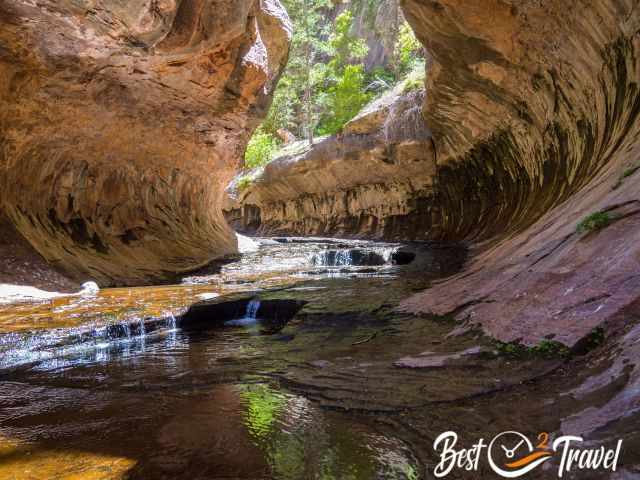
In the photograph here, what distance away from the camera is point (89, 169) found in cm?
1189

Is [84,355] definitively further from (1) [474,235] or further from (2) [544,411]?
(1) [474,235]

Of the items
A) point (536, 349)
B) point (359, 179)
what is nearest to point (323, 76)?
point (359, 179)

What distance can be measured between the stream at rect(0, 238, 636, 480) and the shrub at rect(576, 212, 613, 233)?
172cm

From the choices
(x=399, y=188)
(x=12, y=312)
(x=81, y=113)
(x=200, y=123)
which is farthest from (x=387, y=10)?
(x=12, y=312)

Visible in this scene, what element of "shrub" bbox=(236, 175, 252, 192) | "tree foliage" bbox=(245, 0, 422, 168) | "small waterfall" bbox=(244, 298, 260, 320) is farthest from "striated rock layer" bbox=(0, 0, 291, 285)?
"shrub" bbox=(236, 175, 252, 192)

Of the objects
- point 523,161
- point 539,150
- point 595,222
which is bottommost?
point 595,222

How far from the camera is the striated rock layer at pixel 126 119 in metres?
8.03

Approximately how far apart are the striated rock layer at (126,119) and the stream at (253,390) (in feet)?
15.0

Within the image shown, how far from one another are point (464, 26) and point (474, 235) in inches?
316

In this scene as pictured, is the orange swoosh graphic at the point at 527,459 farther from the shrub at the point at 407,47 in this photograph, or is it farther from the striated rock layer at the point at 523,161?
the shrub at the point at 407,47

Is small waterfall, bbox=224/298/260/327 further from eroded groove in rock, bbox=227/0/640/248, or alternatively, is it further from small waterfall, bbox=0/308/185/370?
eroded groove in rock, bbox=227/0/640/248

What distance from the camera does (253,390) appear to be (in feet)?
12.1
